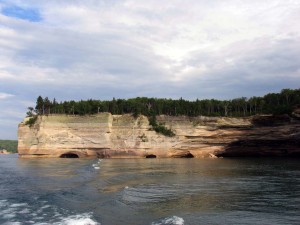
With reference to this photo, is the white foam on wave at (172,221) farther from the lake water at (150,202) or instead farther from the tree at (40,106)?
the tree at (40,106)

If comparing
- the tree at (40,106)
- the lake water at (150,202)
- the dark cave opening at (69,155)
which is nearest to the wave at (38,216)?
the lake water at (150,202)

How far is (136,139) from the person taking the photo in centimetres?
8506

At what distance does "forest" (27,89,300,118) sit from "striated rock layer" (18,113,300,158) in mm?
3347

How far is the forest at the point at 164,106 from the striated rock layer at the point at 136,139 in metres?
3.35

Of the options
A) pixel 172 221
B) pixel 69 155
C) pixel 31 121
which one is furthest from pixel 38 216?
pixel 69 155

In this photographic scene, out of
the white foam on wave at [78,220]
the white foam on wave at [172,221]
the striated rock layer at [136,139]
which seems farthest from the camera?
the striated rock layer at [136,139]

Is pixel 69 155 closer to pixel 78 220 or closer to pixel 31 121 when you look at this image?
pixel 31 121

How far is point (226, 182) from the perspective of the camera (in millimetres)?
33594

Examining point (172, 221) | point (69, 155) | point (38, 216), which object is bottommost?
point (69, 155)

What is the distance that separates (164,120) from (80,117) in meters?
20.7

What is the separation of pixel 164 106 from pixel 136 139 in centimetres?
1386

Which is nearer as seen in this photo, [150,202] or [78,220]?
[78,220]

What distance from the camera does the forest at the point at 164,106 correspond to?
87312 mm

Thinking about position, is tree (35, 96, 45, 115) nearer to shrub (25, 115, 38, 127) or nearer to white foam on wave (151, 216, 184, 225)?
shrub (25, 115, 38, 127)
